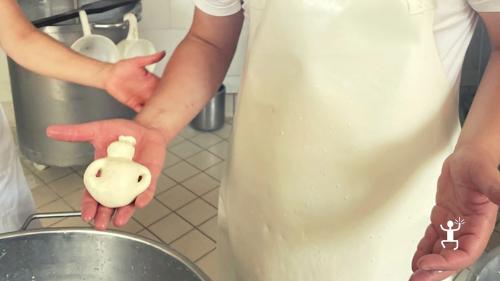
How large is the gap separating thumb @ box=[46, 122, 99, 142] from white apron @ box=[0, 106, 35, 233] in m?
0.35

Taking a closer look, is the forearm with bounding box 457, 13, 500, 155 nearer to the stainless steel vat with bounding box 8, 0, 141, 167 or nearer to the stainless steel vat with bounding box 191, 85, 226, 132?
the stainless steel vat with bounding box 8, 0, 141, 167

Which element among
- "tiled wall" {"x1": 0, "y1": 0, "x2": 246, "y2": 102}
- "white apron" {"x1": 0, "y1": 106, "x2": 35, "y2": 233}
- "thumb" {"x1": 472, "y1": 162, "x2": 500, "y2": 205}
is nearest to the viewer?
"thumb" {"x1": 472, "y1": 162, "x2": 500, "y2": 205}

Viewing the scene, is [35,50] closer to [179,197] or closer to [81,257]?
[81,257]

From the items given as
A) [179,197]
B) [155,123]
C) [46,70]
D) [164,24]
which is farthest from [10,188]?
[164,24]

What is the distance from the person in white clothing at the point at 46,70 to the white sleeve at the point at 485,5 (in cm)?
37

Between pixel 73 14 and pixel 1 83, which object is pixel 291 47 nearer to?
pixel 73 14

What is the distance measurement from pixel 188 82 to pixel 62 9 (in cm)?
83

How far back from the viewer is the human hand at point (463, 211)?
408 millimetres

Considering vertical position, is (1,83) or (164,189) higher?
(1,83)

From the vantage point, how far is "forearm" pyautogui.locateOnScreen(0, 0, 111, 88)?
769 mm

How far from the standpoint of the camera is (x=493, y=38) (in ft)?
1.79

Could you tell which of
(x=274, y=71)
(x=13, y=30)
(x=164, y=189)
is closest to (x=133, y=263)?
(x=274, y=71)

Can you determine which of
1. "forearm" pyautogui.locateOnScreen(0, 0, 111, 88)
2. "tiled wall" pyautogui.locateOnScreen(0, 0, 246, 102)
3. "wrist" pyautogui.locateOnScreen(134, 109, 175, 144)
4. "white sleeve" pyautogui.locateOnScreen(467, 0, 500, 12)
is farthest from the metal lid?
"white sleeve" pyautogui.locateOnScreen(467, 0, 500, 12)

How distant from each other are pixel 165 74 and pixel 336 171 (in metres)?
0.24
